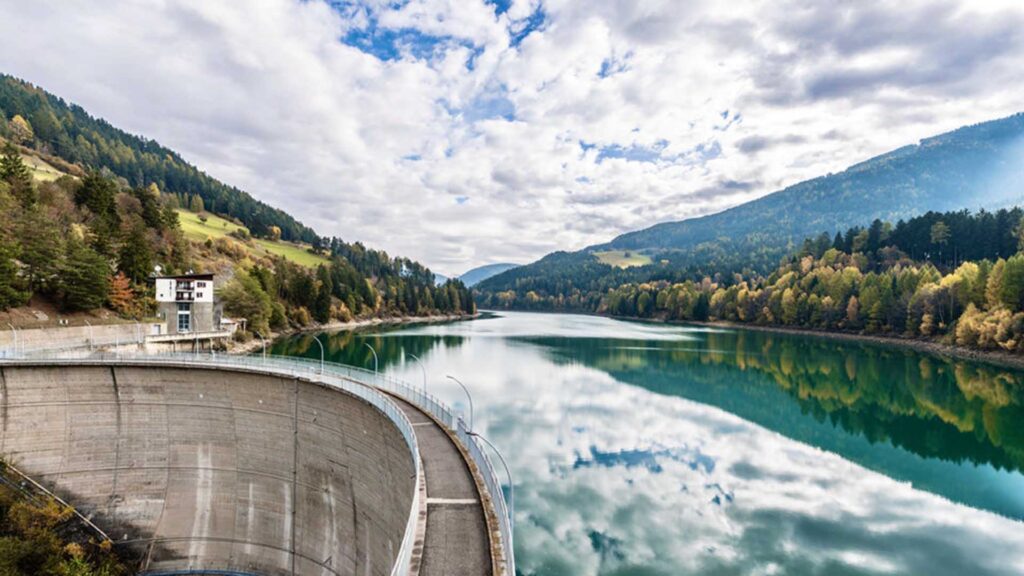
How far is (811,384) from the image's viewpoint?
56.0m

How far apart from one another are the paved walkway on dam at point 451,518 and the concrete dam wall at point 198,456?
21.1ft

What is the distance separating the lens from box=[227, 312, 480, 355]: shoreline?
60.5m

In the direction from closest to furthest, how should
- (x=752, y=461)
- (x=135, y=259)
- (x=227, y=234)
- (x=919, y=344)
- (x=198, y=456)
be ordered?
(x=198, y=456) < (x=752, y=461) < (x=135, y=259) < (x=919, y=344) < (x=227, y=234)

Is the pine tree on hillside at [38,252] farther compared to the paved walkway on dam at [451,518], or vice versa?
the pine tree on hillside at [38,252]

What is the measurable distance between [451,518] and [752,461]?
25.4 metres

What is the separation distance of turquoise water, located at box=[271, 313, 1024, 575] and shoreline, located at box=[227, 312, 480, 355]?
15.6ft

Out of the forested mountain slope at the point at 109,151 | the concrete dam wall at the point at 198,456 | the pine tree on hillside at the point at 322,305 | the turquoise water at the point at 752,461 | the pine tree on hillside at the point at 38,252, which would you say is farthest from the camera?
the forested mountain slope at the point at 109,151

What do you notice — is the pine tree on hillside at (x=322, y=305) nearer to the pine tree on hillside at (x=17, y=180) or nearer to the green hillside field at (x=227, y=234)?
the green hillside field at (x=227, y=234)

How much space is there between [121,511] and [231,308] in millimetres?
47580

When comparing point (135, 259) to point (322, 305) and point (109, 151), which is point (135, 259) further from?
point (109, 151)

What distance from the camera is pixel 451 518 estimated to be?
13359 millimetres

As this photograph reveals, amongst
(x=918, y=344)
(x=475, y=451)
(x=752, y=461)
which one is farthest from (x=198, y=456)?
(x=918, y=344)

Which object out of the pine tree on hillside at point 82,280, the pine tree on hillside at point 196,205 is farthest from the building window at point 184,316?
the pine tree on hillside at point 196,205

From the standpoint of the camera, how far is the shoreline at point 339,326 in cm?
6050
